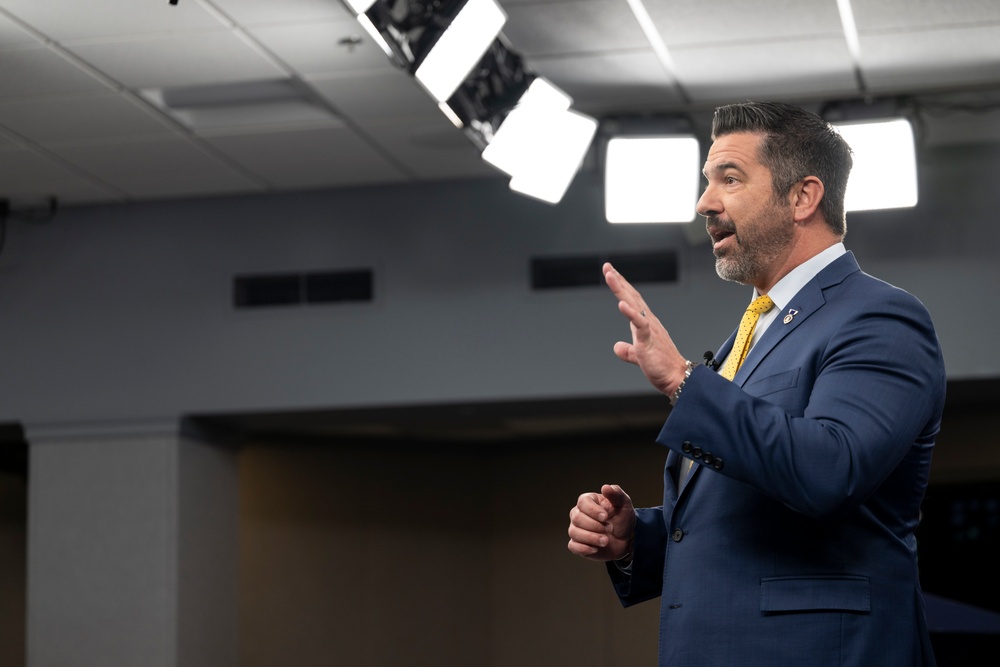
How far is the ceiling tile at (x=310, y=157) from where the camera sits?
15.6ft

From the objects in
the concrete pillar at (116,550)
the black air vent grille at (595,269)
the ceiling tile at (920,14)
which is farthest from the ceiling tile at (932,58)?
the concrete pillar at (116,550)

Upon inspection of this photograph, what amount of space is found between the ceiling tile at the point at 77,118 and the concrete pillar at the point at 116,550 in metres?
1.45

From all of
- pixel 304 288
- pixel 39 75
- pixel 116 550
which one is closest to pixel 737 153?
pixel 39 75

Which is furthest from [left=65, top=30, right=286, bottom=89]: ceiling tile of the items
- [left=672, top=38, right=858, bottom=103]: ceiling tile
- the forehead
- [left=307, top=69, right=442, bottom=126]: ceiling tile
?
the forehead

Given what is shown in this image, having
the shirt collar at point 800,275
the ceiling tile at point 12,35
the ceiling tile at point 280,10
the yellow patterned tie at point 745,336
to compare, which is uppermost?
the ceiling tile at point 280,10

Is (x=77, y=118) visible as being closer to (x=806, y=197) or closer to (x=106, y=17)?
(x=106, y=17)

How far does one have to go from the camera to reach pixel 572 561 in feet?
25.6

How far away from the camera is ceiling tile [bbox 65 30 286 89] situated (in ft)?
12.5

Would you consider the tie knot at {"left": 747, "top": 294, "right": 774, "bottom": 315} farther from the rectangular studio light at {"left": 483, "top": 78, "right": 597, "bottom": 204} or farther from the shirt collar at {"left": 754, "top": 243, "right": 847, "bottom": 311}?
the rectangular studio light at {"left": 483, "top": 78, "right": 597, "bottom": 204}

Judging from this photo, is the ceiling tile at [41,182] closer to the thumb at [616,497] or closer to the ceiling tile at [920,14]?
the ceiling tile at [920,14]

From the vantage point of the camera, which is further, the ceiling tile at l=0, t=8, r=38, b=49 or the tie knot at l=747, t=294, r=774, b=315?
the ceiling tile at l=0, t=8, r=38, b=49

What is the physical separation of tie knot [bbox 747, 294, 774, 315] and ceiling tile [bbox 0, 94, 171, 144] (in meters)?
3.32

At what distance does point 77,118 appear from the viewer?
14.6 feet

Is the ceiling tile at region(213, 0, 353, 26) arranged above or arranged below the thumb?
above
